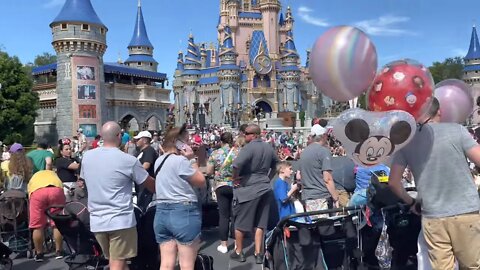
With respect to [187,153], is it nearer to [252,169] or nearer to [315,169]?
[252,169]

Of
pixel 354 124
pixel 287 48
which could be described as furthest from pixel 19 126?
pixel 287 48

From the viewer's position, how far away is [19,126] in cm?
3183

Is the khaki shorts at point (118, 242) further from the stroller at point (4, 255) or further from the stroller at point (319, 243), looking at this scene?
the stroller at point (4, 255)

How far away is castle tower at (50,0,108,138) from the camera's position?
30438 millimetres

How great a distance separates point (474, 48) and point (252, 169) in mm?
65387

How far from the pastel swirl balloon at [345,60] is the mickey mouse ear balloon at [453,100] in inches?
28.7

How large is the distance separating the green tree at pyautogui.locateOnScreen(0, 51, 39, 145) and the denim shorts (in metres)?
30.0

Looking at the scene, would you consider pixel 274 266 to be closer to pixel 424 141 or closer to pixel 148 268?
pixel 148 268

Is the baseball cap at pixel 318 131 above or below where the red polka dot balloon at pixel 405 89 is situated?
below

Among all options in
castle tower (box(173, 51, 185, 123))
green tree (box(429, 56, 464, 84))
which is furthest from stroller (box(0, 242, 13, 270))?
green tree (box(429, 56, 464, 84))

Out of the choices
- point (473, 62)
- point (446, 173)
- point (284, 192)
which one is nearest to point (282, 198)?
point (284, 192)

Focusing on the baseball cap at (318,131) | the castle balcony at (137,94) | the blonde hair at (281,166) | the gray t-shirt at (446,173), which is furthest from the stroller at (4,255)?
the castle balcony at (137,94)

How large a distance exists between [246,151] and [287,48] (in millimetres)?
58053

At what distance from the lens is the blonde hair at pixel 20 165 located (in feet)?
19.1
